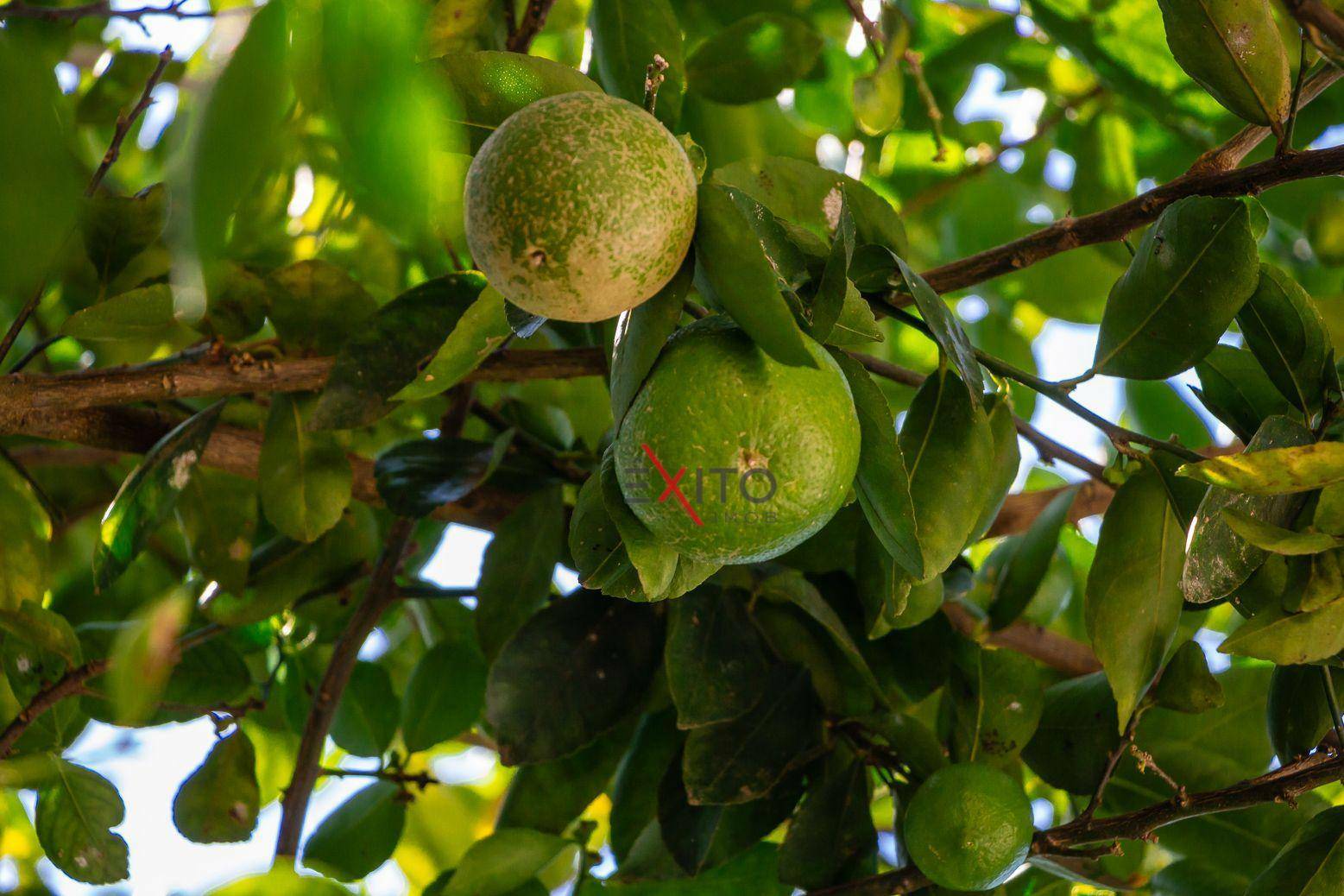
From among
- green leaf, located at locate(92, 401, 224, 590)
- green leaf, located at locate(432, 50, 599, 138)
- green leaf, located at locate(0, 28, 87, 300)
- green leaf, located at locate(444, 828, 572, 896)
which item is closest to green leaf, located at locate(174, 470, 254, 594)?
green leaf, located at locate(92, 401, 224, 590)

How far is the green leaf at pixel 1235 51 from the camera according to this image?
738 millimetres

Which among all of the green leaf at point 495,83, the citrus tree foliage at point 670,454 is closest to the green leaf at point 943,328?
the citrus tree foliage at point 670,454

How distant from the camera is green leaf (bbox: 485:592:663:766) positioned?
40.9 inches

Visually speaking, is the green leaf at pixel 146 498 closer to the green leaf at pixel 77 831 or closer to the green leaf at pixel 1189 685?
the green leaf at pixel 77 831

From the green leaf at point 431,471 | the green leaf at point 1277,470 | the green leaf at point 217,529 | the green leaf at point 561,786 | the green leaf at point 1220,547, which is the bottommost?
the green leaf at point 561,786

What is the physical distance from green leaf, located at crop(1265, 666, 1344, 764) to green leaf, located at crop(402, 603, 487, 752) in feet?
2.71

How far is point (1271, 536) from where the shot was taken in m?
0.69

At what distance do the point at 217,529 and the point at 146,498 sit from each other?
0.54ft

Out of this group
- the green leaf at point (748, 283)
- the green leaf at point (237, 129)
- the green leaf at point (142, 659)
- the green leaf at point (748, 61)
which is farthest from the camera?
the green leaf at point (748, 61)

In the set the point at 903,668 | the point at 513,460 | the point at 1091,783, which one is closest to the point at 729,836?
the point at 903,668

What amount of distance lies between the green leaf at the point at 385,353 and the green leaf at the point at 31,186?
582mm

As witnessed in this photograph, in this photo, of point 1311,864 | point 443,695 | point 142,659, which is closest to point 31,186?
point 142,659

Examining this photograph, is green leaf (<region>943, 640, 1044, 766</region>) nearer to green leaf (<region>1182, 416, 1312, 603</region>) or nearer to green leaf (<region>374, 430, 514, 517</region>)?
green leaf (<region>1182, 416, 1312, 603</region>)

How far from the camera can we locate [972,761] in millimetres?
979
